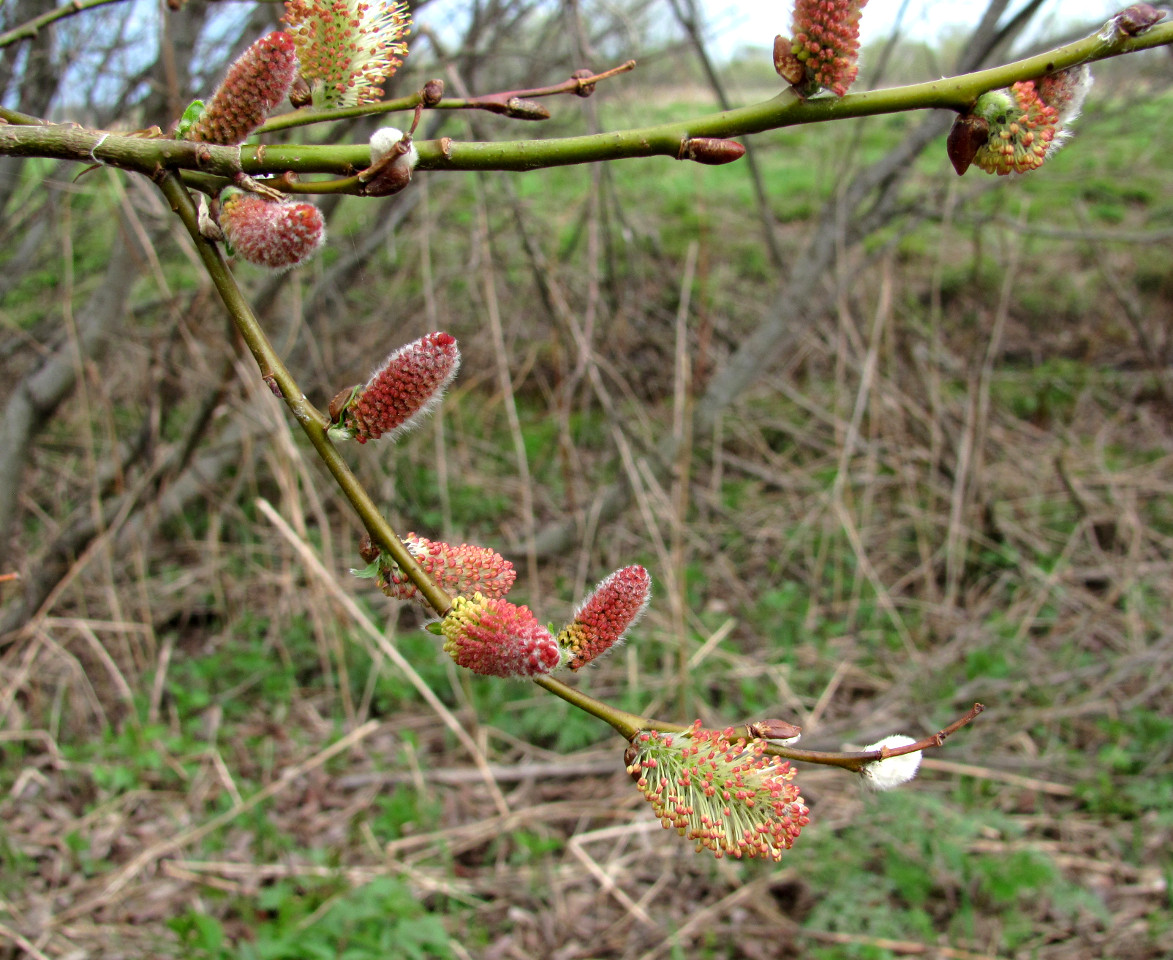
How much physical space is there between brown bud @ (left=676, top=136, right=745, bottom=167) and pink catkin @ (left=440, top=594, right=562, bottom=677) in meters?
0.32

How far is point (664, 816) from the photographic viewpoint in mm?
625

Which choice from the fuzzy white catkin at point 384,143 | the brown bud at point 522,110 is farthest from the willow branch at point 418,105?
the fuzzy white catkin at point 384,143

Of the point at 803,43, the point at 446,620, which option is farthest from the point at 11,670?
the point at 803,43

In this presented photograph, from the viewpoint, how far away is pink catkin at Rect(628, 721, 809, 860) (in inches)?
24.8

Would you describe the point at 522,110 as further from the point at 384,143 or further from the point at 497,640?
the point at 497,640

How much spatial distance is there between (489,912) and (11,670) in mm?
1845

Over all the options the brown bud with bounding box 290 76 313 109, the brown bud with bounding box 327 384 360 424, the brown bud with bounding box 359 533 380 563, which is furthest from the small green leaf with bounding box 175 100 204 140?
the brown bud with bounding box 359 533 380 563

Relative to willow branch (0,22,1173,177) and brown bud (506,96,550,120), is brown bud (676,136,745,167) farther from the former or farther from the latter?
brown bud (506,96,550,120)

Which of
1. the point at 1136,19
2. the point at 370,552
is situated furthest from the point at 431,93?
the point at 1136,19

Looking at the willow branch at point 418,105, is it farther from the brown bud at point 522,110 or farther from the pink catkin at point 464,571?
the pink catkin at point 464,571

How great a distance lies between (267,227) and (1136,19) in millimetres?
591

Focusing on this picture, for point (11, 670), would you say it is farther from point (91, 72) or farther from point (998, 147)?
point (998, 147)

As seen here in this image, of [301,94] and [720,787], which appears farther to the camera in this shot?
[301,94]

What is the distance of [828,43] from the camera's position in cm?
62
